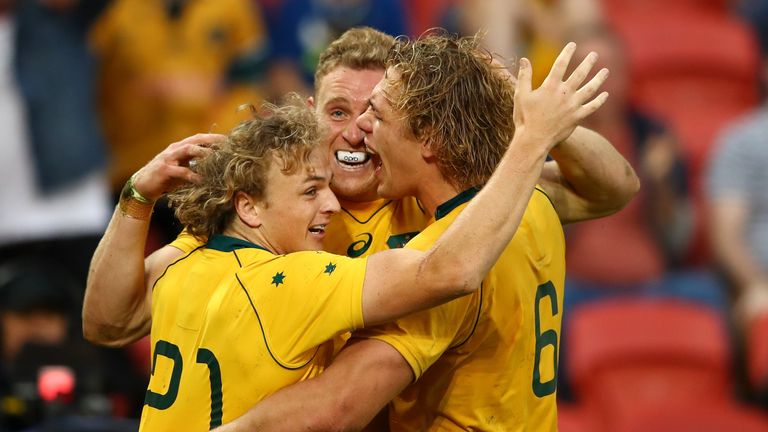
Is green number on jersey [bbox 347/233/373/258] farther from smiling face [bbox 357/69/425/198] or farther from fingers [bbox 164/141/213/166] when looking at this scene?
fingers [bbox 164/141/213/166]

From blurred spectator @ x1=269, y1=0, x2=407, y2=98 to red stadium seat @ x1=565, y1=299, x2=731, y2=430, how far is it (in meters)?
2.47

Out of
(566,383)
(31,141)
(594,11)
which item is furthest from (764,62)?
(31,141)

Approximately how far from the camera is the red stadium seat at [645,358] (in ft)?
22.4

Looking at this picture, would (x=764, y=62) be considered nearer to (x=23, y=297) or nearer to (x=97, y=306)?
(x=23, y=297)

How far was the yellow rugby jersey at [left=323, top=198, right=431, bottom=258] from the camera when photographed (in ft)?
13.1

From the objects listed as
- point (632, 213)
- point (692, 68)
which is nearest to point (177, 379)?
point (632, 213)

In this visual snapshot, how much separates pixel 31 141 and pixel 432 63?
4330mm

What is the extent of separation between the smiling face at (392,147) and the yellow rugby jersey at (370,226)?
0.96ft

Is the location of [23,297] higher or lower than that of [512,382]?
lower

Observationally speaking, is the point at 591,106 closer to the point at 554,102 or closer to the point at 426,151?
the point at 554,102

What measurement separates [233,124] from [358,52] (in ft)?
11.6

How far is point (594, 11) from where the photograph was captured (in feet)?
26.5

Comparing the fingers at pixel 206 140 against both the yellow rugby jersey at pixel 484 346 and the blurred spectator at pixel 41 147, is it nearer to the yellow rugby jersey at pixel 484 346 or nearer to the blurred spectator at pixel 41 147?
the yellow rugby jersey at pixel 484 346

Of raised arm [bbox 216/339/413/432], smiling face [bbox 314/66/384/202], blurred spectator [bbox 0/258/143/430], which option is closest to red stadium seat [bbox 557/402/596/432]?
blurred spectator [bbox 0/258/143/430]
